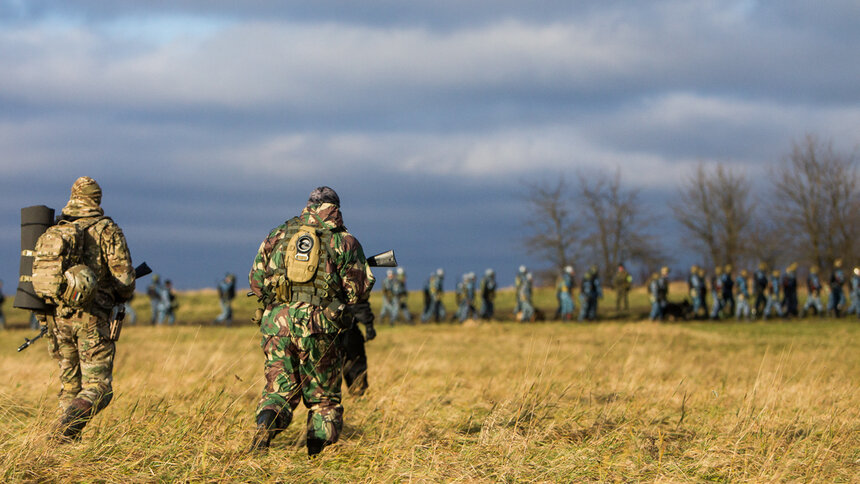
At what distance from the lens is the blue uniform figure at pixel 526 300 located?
952 inches

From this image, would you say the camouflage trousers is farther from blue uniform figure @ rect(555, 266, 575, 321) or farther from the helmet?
blue uniform figure @ rect(555, 266, 575, 321)

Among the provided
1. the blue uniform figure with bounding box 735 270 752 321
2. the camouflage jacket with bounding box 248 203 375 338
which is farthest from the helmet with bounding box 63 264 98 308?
the blue uniform figure with bounding box 735 270 752 321

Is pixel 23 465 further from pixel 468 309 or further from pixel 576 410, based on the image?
pixel 468 309

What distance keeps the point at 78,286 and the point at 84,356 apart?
1.75ft

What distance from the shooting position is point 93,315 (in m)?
5.30

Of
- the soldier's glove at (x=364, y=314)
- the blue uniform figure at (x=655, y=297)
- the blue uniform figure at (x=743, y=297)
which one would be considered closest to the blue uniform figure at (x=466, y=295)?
the blue uniform figure at (x=655, y=297)

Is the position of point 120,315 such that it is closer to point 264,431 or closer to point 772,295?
point 264,431

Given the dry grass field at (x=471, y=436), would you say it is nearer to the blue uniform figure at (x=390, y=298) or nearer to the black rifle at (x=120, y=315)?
the black rifle at (x=120, y=315)

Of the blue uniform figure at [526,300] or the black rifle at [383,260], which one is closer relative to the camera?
the black rifle at [383,260]

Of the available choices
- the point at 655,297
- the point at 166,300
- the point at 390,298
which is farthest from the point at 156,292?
the point at 655,297

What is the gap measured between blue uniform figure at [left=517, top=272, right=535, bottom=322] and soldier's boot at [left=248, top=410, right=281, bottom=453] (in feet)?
64.6

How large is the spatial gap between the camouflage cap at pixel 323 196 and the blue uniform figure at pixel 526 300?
19289mm

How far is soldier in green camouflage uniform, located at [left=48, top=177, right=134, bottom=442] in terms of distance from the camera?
5.27 meters

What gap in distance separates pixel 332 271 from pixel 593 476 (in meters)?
2.03
